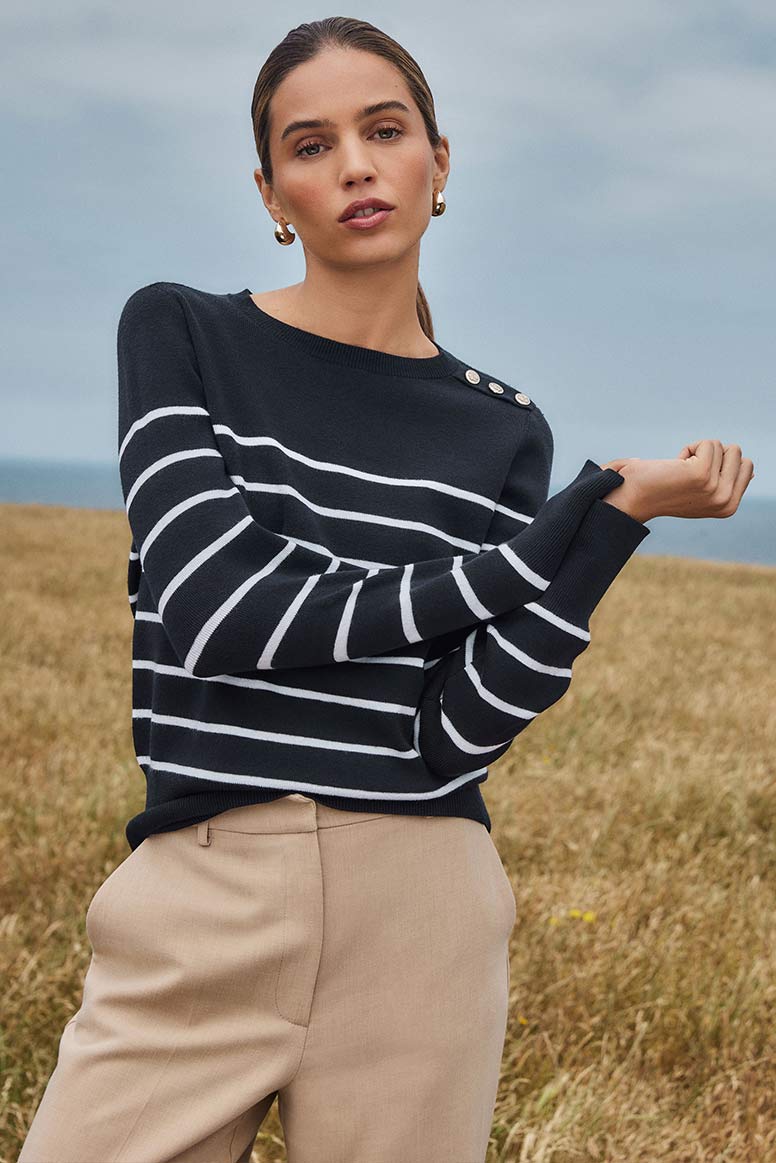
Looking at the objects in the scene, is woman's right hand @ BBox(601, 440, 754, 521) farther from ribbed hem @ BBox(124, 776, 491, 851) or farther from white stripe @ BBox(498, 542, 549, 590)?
ribbed hem @ BBox(124, 776, 491, 851)

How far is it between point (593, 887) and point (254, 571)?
2738 mm

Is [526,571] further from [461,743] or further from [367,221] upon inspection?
[367,221]

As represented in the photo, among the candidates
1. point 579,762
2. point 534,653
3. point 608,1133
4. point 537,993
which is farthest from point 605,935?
point 534,653

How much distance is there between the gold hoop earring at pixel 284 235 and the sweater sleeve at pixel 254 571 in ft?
1.23

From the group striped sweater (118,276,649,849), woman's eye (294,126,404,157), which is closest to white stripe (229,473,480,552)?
striped sweater (118,276,649,849)

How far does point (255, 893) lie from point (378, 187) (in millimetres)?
1101

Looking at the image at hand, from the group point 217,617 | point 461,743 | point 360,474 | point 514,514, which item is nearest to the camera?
point 217,617

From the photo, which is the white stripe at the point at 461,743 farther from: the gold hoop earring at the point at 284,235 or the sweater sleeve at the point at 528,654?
the gold hoop earring at the point at 284,235

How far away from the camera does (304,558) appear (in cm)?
174

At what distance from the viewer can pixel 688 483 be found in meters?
1.69

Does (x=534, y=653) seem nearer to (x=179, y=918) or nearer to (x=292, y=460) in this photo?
(x=292, y=460)

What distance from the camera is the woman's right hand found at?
169cm

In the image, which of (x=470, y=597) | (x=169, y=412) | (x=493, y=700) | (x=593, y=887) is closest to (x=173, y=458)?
(x=169, y=412)

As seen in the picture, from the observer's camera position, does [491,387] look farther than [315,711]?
Yes
